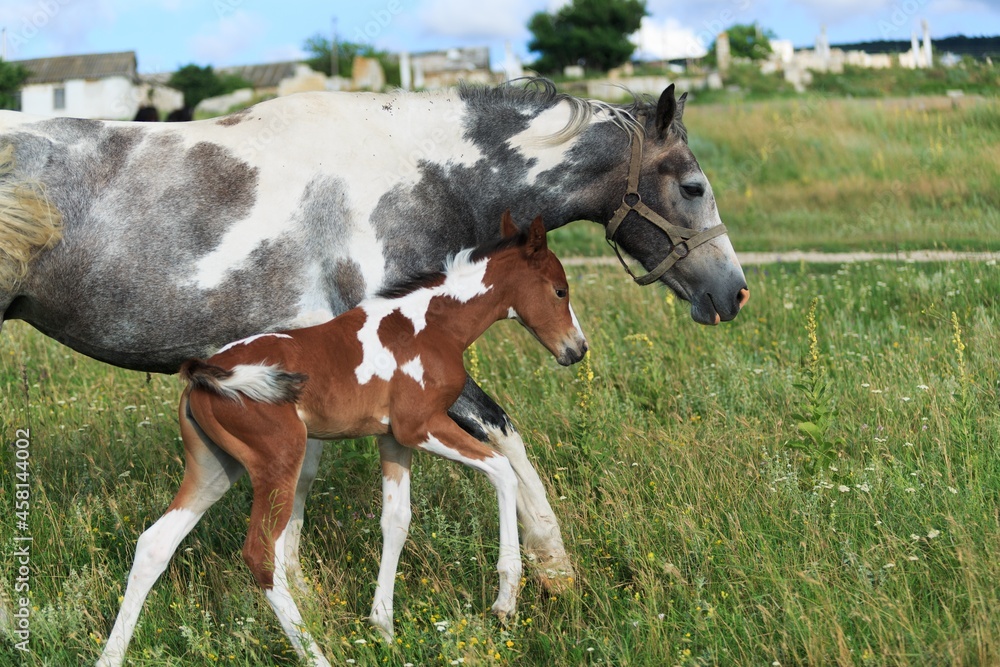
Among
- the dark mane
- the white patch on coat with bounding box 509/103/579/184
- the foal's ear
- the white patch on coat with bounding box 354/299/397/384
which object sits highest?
the white patch on coat with bounding box 509/103/579/184

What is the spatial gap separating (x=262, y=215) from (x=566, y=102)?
157 cm

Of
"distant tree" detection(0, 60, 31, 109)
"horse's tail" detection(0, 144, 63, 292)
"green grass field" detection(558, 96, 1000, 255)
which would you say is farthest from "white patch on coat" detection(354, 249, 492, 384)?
"distant tree" detection(0, 60, 31, 109)

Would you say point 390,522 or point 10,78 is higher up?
point 10,78

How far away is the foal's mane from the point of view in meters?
3.83

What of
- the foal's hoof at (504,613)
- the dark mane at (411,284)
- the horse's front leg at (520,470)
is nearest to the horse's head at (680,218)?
the horse's front leg at (520,470)

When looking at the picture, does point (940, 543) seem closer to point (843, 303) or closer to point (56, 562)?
point (56, 562)

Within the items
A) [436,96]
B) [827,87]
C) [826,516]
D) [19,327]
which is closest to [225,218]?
[436,96]

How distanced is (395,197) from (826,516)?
92.3 inches

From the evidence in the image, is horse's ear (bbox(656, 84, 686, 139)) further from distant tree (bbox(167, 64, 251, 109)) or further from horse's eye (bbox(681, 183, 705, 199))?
distant tree (bbox(167, 64, 251, 109))

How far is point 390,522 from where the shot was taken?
3770 millimetres

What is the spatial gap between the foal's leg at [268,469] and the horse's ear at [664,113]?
2.27 metres

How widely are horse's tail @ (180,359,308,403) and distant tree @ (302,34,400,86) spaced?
50.5m

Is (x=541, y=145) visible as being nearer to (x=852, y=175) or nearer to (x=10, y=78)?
(x=852, y=175)
